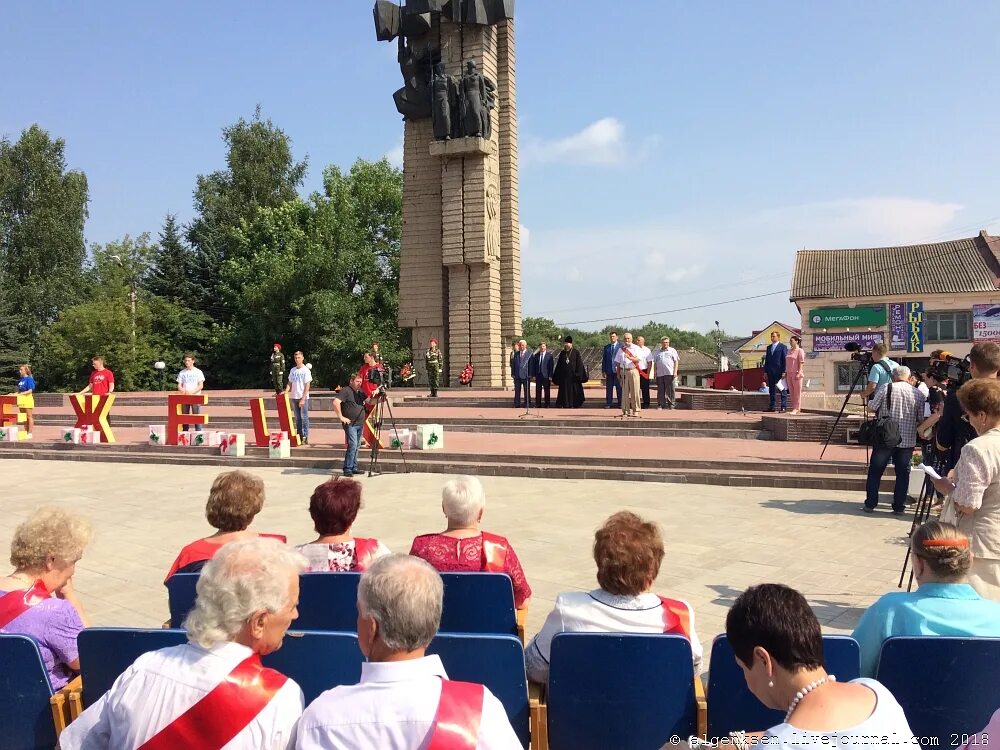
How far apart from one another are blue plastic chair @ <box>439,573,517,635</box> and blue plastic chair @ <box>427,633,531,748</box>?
27.6 inches

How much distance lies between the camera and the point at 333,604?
11.4ft

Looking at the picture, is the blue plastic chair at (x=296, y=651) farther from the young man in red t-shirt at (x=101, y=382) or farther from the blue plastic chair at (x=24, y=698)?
the young man in red t-shirt at (x=101, y=382)

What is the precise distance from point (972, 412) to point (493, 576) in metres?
2.75

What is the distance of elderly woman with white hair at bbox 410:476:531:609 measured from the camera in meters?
3.91

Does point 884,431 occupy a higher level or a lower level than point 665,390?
lower

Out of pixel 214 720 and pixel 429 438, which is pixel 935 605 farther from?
pixel 429 438

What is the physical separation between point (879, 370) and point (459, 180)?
64.3ft

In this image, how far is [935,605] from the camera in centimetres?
289

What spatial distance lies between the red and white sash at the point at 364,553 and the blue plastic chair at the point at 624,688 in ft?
5.03

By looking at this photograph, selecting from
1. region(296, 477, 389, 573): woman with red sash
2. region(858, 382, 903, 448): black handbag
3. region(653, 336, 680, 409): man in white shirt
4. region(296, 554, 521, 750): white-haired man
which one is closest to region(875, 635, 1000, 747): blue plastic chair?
region(296, 554, 521, 750): white-haired man

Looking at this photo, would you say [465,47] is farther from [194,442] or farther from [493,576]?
[493,576]

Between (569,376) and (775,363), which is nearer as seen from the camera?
(775,363)

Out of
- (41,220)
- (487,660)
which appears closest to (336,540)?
(487,660)

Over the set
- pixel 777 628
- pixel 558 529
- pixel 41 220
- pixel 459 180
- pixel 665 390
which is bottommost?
pixel 558 529
